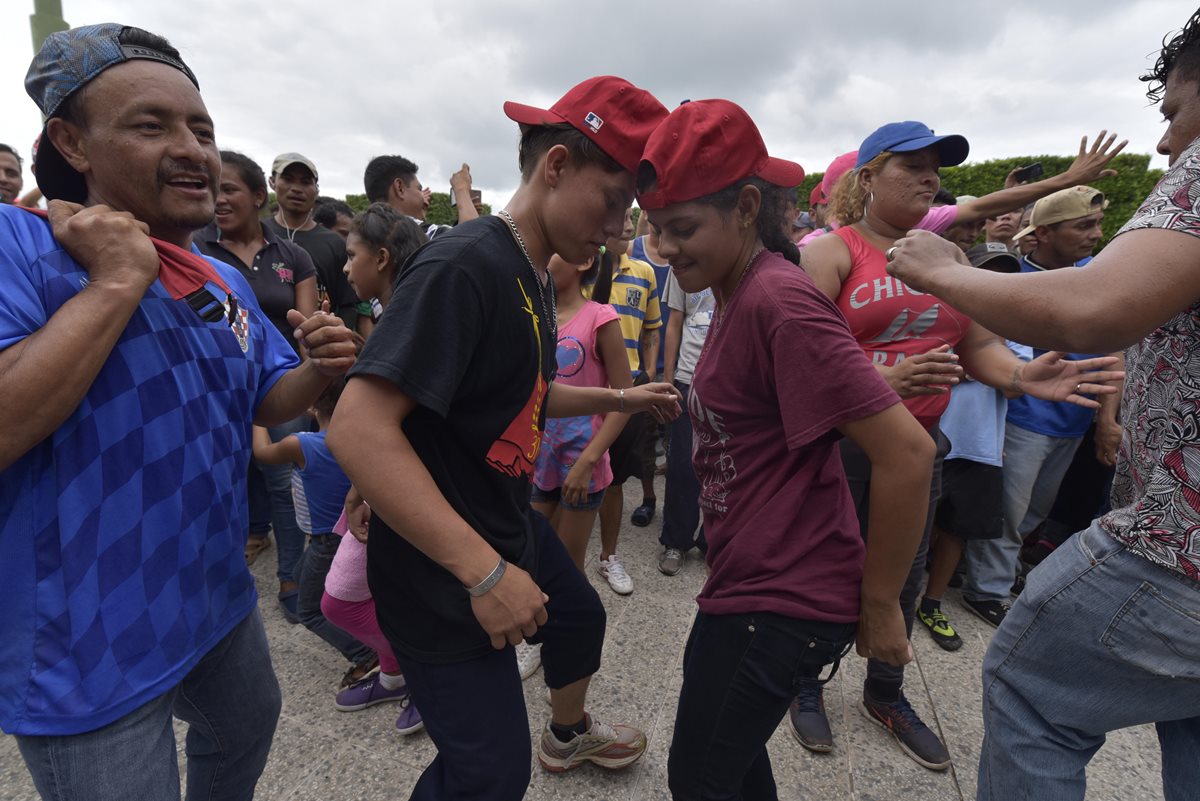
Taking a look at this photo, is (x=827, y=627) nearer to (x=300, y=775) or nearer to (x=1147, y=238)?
(x=1147, y=238)

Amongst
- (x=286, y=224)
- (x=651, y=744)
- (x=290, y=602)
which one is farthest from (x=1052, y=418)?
(x=286, y=224)

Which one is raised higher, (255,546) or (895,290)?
(895,290)

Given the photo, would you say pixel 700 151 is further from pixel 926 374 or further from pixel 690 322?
pixel 690 322

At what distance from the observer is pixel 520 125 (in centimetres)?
153

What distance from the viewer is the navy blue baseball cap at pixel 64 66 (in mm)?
1114

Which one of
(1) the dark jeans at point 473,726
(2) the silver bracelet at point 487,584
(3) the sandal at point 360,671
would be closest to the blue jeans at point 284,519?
(3) the sandal at point 360,671

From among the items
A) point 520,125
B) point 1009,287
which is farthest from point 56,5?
point 1009,287

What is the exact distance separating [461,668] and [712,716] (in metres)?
0.64

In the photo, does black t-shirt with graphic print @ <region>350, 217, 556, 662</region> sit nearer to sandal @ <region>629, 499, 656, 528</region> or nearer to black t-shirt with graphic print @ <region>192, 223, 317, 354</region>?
black t-shirt with graphic print @ <region>192, 223, 317, 354</region>

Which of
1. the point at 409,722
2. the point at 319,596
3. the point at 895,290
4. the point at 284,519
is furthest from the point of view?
the point at 284,519

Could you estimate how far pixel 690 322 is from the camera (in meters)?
4.19

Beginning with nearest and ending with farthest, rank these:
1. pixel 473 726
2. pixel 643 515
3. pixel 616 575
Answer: pixel 473 726 < pixel 616 575 < pixel 643 515

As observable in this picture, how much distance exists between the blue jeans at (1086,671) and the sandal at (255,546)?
4.06 m

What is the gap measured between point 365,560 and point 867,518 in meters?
2.03
